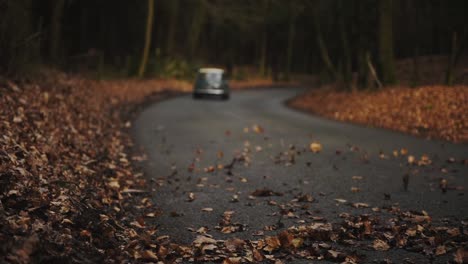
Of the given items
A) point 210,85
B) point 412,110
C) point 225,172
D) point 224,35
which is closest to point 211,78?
point 210,85

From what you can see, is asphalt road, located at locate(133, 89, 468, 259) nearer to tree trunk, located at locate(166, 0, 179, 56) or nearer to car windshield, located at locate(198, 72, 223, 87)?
car windshield, located at locate(198, 72, 223, 87)

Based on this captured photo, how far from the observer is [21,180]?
5852 millimetres

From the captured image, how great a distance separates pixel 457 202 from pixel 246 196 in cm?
296

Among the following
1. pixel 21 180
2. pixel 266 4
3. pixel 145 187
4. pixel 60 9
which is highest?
pixel 266 4

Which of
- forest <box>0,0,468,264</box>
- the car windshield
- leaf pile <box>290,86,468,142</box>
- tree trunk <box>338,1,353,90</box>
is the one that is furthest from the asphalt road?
the car windshield

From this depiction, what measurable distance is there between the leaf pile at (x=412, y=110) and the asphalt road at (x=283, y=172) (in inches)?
43.3

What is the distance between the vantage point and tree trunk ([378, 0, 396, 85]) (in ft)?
67.9

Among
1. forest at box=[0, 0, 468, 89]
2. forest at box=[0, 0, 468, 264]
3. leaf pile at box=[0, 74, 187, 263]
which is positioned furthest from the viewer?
forest at box=[0, 0, 468, 89]

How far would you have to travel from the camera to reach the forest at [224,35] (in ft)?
62.6

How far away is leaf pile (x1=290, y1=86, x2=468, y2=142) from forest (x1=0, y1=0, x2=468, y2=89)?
175 centimetres

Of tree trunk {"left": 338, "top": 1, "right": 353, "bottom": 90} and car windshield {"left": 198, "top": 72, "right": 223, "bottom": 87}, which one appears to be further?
car windshield {"left": 198, "top": 72, "right": 223, "bottom": 87}

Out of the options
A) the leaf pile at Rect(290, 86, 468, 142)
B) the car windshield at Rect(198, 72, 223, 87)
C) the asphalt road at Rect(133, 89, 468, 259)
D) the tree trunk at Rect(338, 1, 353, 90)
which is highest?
the tree trunk at Rect(338, 1, 353, 90)

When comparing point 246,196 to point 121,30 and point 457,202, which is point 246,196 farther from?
point 121,30

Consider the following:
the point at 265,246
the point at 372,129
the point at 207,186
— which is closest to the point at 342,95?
the point at 372,129
